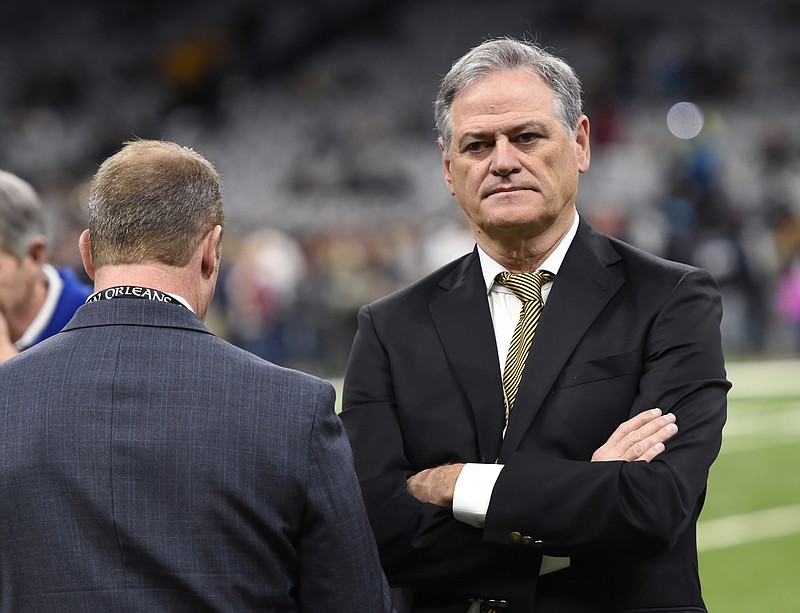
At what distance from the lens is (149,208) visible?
2.25 metres

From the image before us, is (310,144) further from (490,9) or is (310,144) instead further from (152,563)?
(152,563)

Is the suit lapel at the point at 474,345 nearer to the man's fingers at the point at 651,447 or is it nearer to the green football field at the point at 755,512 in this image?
the man's fingers at the point at 651,447

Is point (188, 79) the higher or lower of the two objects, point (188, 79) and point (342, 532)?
the higher

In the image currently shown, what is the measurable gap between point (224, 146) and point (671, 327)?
22725 mm

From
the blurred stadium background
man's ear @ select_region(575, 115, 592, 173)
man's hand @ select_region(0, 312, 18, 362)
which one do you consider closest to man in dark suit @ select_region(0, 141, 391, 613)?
man's ear @ select_region(575, 115, 592, 173)

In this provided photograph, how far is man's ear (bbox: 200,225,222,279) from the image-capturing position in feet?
7.59

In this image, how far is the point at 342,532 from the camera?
2248 millimetres

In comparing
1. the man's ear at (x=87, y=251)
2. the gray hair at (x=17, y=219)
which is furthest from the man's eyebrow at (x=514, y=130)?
the gray hair at (x=17, y=219)

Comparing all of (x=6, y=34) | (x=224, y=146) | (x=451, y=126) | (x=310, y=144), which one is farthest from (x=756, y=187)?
(x=451, y=126)

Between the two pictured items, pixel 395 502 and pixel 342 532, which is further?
pixel 395 502

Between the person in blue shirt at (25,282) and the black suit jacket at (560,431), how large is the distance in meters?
1.38

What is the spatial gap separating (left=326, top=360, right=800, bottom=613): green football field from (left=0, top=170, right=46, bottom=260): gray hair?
3.92m

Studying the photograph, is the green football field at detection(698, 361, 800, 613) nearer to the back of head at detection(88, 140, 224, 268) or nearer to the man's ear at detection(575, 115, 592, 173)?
the man's ear at detection(575, 115, 592, 173)

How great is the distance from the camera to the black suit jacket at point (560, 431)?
2.48 metres
